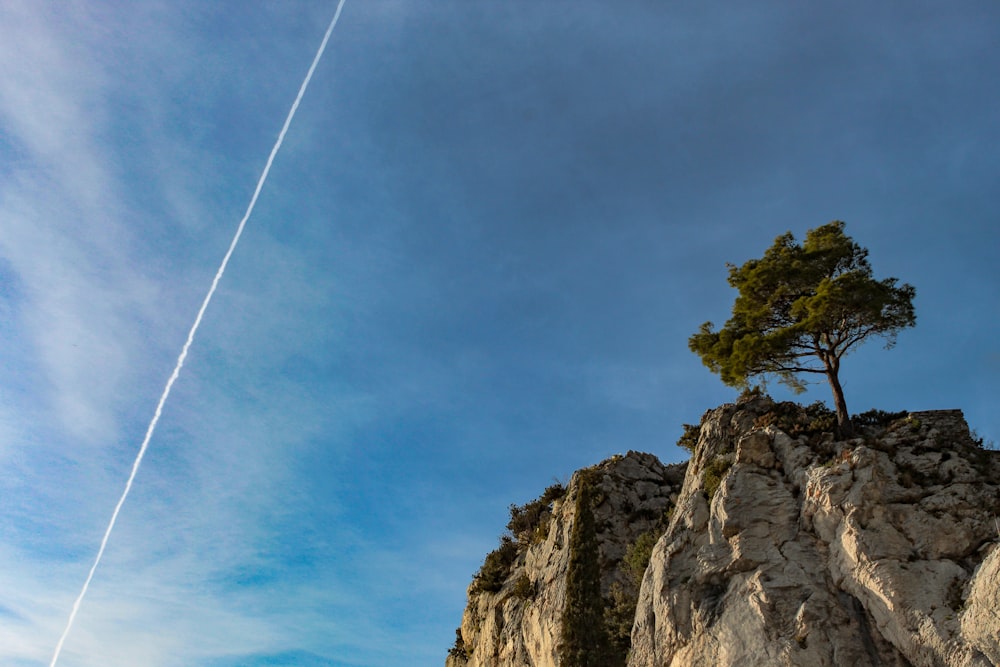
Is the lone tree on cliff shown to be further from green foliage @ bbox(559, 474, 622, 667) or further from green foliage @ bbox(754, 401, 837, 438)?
green foliage @ bbox(559, 474, 622, 667)

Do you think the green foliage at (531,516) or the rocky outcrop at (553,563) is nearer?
the rocky outcrop at (553,563)

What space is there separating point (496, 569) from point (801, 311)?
78.0 feet

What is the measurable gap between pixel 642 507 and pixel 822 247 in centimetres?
1710

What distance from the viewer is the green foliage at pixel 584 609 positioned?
29.6 meters

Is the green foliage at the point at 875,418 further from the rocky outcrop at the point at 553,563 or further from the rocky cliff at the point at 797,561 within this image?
the rocky outcrop at the point at 553,563

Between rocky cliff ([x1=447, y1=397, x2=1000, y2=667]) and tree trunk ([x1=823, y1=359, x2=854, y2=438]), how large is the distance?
0.54 metres

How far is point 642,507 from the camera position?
39.2m

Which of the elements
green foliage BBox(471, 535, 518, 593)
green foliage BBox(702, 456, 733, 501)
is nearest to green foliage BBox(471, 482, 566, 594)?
green foliage BBox(471, 535, 518, 593)

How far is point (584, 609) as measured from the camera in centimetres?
3098

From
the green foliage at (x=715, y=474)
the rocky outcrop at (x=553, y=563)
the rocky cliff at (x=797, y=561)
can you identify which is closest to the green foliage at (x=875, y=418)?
the rocky cliff at (x=797, y=561)

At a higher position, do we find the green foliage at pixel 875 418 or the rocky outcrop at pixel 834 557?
the green foliage at pixel 875 418

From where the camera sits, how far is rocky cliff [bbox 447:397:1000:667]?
20984 millimetres

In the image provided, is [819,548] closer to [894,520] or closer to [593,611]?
[894,520]

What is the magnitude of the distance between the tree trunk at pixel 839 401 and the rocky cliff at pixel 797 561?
1.76 ft
